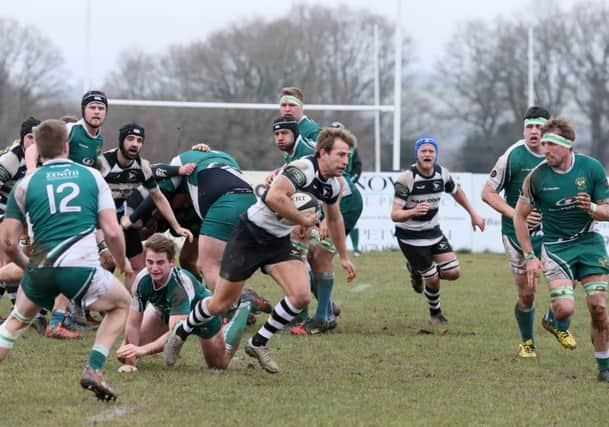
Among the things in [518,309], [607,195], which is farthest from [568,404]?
[518,309]

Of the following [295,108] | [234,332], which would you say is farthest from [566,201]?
[295,108]

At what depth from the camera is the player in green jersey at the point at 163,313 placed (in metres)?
7.92

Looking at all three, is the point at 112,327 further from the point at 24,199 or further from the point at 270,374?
the point at 270,374

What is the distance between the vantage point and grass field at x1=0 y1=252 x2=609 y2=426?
6648 mm

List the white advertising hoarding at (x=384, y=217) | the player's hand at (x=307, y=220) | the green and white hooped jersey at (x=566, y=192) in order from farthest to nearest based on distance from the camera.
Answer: the white advertising hoarding at (x=384, y=217), the green and white hooped jersey at (x=566, y=192), the player's hand at (x=307, y=220)

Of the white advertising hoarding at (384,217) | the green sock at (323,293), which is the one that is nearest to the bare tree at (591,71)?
the white advertising hoarding at (384,217)

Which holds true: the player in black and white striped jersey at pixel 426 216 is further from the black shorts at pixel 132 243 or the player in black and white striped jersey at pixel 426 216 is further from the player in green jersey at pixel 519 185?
the black shorts at pixel 132 243

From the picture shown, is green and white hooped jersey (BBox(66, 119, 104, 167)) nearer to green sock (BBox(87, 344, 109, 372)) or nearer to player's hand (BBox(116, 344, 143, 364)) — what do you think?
player's hand (BBox(116, 344, 143, 364))

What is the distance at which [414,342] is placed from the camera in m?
10.3

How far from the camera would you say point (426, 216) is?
11.8m

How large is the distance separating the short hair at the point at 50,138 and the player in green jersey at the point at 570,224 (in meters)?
3.61

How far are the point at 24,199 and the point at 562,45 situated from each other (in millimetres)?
47903

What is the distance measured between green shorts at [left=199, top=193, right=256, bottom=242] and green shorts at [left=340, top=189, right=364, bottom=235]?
201 centimetres

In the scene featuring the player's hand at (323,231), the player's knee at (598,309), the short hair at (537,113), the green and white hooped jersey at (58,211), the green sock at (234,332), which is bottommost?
the green sock at (234,332)
